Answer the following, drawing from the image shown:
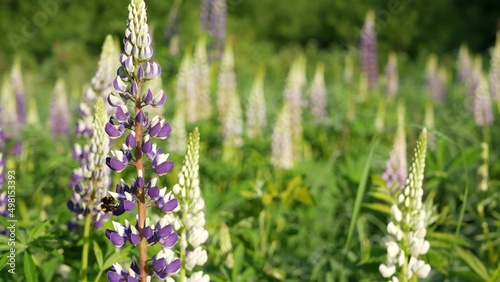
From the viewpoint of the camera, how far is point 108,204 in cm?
192

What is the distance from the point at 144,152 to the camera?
1808mm

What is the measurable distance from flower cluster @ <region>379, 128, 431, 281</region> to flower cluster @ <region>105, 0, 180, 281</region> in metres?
0.70

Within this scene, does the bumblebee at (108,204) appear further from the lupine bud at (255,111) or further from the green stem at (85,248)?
the lupine bud at (255,111)

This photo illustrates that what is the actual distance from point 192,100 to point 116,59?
5.59 feet

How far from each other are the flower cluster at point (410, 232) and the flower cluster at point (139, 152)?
70 cm

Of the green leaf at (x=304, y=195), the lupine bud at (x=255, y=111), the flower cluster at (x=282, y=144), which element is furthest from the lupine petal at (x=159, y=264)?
the lupine bud at (x=255, y=111)

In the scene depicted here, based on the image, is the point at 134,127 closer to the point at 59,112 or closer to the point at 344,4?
the point at 59,112

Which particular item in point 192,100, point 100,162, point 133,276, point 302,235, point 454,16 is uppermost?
point 454,16

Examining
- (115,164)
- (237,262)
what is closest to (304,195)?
(237,262)

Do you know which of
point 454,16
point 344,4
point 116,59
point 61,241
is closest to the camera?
point 61,241

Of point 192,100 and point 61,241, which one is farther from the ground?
point 192,100

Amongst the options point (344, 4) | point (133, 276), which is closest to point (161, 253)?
point (133, 276)

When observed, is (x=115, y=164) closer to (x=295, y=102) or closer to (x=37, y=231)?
(x=37, y=231)

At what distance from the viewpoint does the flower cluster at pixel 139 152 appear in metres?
1.75
